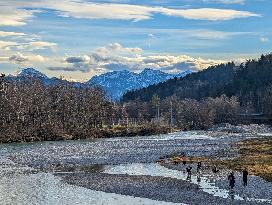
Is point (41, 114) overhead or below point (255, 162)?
overhead

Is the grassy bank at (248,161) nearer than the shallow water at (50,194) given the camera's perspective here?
No

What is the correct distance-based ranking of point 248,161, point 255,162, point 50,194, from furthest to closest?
point 248,161 < point 255,162 < point 50,194

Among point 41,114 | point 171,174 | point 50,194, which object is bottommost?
point 171,174

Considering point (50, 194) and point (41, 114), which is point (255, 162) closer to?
point (50, 194)

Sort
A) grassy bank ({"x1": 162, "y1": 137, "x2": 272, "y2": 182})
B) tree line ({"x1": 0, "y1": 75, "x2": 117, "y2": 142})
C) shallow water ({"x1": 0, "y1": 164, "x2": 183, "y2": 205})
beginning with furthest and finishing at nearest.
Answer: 1. tree line ({"x1": 0, "y1": 75, "x2": 117, "y2": 142})
2. grassy bank ({"x1": 162, "y1": 137, "x2": 272, "y2": 182})
3. shallow water ({"x1": 0, "y1": 164, "x2": 183, "y2": 205})

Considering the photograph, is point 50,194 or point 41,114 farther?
point 41,114

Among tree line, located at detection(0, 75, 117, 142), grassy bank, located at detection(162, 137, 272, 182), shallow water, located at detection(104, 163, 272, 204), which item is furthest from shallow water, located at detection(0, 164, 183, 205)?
tree line, located at detection(0, 75, 117, 142)

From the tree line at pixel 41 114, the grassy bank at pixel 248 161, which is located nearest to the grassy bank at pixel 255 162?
the grassy bank at pixel 248 161

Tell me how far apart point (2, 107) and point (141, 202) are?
127 meters

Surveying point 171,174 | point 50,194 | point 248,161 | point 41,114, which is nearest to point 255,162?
point 248,161

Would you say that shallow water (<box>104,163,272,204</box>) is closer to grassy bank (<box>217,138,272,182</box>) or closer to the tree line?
grassy bank (<box>217,138,272,182</box>)

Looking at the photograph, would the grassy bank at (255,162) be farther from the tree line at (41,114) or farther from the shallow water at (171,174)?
the tree line at (41,114)

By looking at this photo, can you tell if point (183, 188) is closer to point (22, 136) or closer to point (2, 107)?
point (22, 136)

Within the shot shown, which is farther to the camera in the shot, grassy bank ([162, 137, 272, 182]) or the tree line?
the tree line
